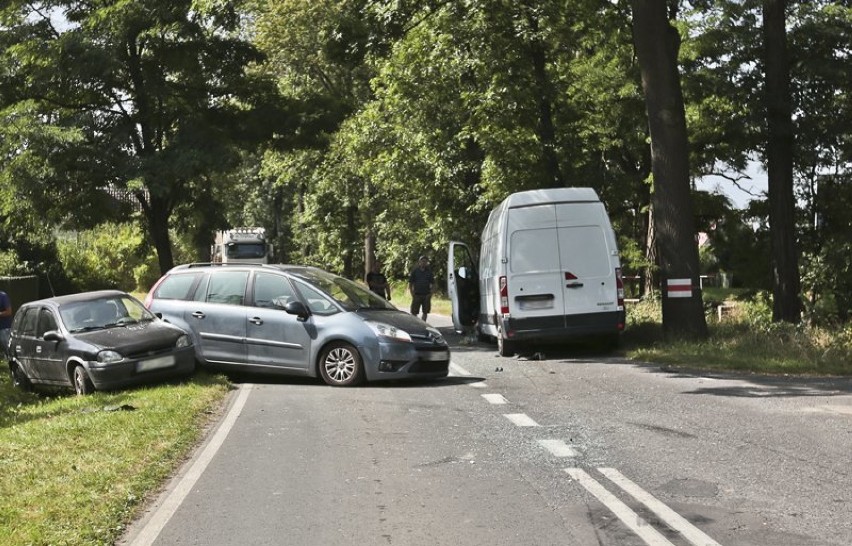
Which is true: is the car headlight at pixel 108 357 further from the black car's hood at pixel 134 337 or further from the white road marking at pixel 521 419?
the white road marking at pixel 521 419

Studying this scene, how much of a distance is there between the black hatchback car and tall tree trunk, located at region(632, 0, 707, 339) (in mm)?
8410

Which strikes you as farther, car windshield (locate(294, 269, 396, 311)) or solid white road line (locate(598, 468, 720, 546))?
car windshield (locate(294, 269, 396, 311))

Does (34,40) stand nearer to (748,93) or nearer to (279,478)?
(748,93)

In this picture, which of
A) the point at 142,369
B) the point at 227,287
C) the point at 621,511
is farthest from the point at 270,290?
the point at 621,511

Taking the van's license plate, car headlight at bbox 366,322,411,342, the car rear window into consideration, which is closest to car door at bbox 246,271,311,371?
car headlight at bbox 366,322,411,342

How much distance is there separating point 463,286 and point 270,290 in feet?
22.5

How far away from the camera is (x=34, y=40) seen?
80.7 feet

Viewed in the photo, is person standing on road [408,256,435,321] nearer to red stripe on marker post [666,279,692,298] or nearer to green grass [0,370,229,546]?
red stripe on marker post [666,279,692,298]

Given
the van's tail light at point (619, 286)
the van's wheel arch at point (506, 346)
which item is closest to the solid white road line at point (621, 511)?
the van's tail light at point (619, 286)

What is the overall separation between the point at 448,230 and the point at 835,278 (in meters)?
13.8

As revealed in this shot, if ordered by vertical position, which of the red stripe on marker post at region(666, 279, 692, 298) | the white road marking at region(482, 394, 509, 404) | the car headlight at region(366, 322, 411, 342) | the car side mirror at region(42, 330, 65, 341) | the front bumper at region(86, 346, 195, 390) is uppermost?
the red stripe on marker post at region(666, 279, 692, 298)

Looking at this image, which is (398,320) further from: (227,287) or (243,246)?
(243,246)

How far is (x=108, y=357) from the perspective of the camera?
13727 millimetres

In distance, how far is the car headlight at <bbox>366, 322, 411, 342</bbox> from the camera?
13727 mm
